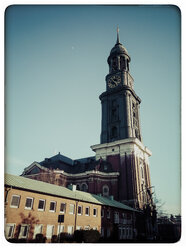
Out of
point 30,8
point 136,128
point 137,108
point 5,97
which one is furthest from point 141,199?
point 30,8

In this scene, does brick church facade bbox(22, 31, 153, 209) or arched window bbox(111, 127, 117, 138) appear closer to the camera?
brick church facade bbox(22, 31, 153, 209)

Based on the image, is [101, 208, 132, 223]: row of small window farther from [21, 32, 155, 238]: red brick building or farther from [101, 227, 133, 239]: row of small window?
[21, 32, 155, 238]: red brick building

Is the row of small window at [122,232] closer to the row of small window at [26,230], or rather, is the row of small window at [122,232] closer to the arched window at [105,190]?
the row of small window at [26,230]

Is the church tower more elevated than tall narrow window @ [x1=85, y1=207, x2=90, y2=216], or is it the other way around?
the church tower

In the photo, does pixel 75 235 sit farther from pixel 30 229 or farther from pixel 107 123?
pixel 107 123

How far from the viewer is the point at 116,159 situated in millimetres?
46031

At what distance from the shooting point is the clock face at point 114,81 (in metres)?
54.8

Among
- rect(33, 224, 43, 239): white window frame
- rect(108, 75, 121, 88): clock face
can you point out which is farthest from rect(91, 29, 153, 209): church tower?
rect(33, 224, 43, 239): white window frame

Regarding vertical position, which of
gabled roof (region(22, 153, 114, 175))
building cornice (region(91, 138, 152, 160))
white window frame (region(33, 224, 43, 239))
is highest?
building cornice (region(91, 138, 152, 160))

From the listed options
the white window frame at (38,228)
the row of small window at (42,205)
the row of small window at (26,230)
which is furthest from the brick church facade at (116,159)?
the white window frame at (38,228)

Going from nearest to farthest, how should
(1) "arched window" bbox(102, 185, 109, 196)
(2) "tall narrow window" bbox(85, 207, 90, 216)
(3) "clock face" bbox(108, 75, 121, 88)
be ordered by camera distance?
(2) "tall narrow window" bbox(85, 207, 90, 216) < (1) "arched window" bbox(102, 185, 109, 196) < (3) "clock face" bbox(108, 75, 121, 88)

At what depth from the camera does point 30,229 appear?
1828 centimetres

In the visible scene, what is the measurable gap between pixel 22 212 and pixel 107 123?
36165mm

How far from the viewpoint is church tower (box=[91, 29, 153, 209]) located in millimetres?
42000
